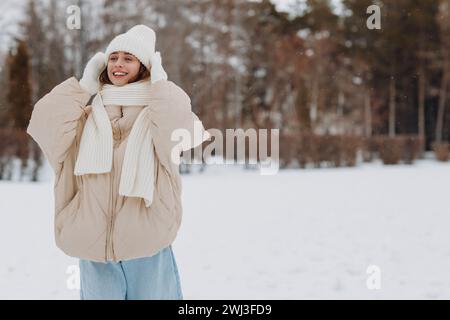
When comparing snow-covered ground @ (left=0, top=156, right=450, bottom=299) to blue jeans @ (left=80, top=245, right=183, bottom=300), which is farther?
snow-covered ground @ (left=0, top=156, right=450, bottom=299)

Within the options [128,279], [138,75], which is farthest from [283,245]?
[138,75]

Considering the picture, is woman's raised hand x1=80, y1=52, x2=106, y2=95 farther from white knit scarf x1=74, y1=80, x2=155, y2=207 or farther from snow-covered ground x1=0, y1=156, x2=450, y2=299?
snow-covered ground x1=0, y1=156, x2=450, y2=299

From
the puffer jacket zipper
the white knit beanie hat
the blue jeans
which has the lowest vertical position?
the blue jeans

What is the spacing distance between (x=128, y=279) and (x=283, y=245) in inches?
139

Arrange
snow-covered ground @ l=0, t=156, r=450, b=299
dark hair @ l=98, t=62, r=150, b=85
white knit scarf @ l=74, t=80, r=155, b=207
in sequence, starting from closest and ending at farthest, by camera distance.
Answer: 1. white knit scarf @ l=74, t=80, r=155, b=207
2. dark hair @ l=98, t=62, r=150, b=85
3. snow-covered ground @ l=0, t=156, r=450, b=299

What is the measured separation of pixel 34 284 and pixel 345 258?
260 cm

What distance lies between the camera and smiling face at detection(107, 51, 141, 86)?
5.28 ft

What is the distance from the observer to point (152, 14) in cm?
1395

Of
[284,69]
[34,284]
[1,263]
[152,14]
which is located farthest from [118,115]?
[284,69]

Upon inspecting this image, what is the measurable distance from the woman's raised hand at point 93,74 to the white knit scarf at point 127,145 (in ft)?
0.11

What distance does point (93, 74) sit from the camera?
164cm

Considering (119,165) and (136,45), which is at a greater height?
(136,45)

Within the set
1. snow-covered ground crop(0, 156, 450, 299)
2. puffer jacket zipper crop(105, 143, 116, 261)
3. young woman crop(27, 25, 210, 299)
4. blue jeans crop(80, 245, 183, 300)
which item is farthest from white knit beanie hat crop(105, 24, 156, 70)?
snow-covered ground crop(0, 156, 450, 299)

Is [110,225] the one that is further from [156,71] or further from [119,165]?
[156,71]
